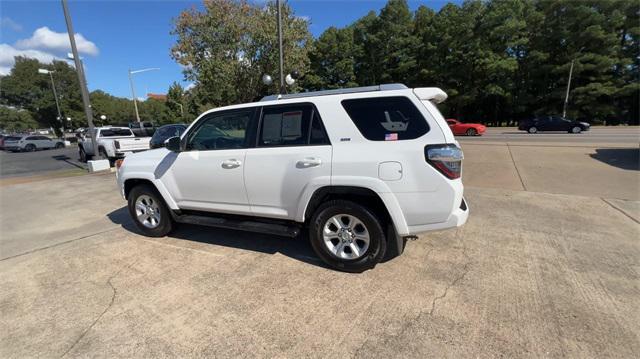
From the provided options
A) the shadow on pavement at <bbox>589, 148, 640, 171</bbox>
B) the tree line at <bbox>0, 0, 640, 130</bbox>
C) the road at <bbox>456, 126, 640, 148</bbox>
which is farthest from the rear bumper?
the tree line at <bbox>0, 0, 640, 130</bbox>

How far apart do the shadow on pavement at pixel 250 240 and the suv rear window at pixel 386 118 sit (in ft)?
5.36

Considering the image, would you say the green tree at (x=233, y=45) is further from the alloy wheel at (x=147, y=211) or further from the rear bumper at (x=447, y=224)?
the rear bumper at (x=447, y=224)

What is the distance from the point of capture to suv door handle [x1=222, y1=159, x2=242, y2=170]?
3.57m

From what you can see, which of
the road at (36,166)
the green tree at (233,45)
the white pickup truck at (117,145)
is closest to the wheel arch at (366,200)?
the white pickup truck at (117,145)

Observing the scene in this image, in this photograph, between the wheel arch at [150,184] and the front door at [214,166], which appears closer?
the front door at [214,166]

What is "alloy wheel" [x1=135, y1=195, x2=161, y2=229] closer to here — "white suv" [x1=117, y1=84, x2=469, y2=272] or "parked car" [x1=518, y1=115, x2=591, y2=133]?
"white suv" [x1=117, y1=84, x2=469, y2=272]

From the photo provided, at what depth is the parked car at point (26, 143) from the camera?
86.2 feet

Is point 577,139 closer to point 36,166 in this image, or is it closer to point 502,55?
point 502,55

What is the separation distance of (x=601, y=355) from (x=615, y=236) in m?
2.94

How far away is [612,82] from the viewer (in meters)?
34.5

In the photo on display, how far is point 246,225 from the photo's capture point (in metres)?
3.67

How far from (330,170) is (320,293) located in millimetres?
1223

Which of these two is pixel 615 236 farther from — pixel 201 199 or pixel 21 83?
pixel 21 83

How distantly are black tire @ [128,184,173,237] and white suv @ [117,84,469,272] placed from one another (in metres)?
0.25
